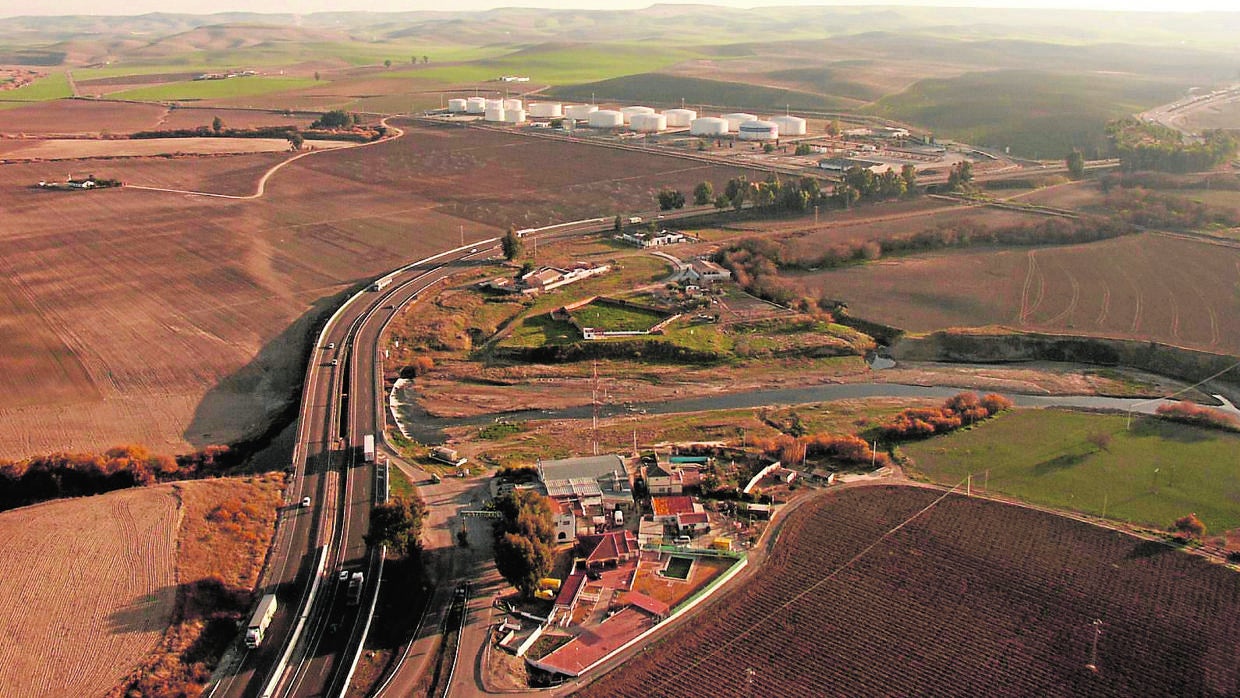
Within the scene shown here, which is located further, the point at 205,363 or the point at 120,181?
the point at 120,181

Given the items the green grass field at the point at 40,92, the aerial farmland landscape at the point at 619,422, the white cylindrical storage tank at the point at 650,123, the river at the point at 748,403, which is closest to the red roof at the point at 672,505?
the aerial farmland landscape at the point at 619,422

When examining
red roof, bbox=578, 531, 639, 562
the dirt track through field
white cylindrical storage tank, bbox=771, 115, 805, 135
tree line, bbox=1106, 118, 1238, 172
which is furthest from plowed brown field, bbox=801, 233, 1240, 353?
white cylindrical storage tank, bbox=771, 115, 805, 135

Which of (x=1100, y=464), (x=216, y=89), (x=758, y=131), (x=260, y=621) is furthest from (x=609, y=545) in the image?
(x=216, y=89)

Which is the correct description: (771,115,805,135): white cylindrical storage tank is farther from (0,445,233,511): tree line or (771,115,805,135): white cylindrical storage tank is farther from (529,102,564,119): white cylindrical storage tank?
(0,445,233,511): tree line

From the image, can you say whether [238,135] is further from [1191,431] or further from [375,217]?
[1191,431]

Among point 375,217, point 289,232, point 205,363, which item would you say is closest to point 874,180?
point 375,217

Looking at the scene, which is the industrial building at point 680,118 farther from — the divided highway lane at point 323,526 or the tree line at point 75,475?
the tree line at point 75,475

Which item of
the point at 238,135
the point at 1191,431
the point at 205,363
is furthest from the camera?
the point at 238,135
